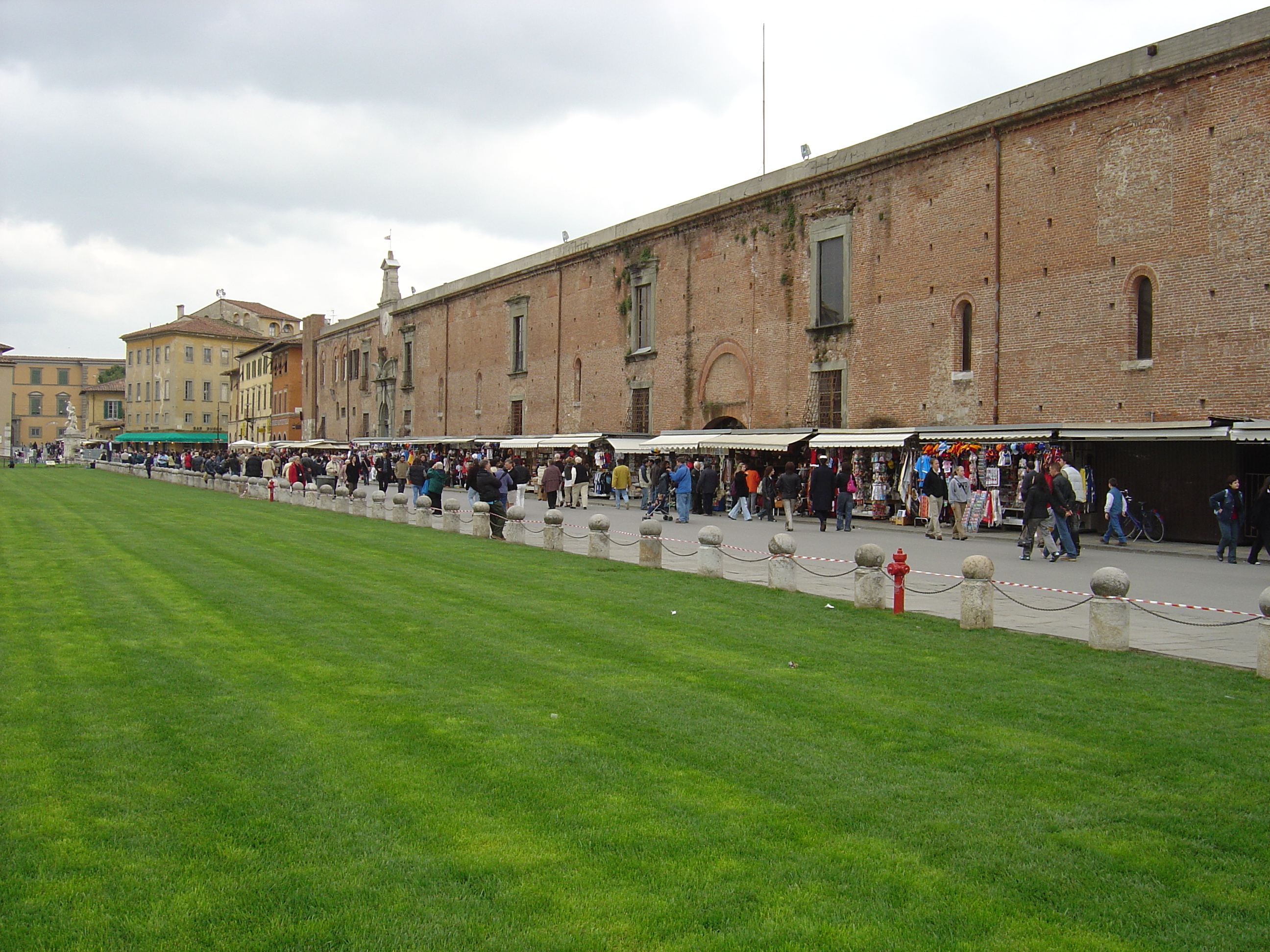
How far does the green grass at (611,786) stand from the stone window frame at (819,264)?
18356 mm

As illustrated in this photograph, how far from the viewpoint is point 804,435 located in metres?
27.1

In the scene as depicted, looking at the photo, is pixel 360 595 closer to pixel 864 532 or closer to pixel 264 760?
pixel 264 760

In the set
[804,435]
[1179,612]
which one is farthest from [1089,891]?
[804,435]

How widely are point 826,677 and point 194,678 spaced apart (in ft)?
15.1

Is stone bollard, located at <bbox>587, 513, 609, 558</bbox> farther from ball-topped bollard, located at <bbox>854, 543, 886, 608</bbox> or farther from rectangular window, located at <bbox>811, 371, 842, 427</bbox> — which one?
rectangular window, located at <bbox>811, 371, 842, 427</bbox>

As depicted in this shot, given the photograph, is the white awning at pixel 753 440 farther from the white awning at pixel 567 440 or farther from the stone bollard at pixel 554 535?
the stone bollard at pixel 554 535

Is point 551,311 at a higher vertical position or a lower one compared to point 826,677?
higher

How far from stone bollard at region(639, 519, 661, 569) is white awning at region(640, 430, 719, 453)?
595 inches

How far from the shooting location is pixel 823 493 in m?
22.9

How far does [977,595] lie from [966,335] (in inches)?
607

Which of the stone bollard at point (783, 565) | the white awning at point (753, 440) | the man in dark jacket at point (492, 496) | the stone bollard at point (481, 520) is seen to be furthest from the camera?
the white awning at point (753, 440)

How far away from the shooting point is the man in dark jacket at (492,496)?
19516mm

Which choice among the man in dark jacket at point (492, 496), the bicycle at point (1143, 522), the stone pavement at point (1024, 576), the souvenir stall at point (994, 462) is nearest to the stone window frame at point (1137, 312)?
the souvenir stall at point (994, 462)

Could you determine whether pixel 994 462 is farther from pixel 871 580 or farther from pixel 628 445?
pixel 628 445
